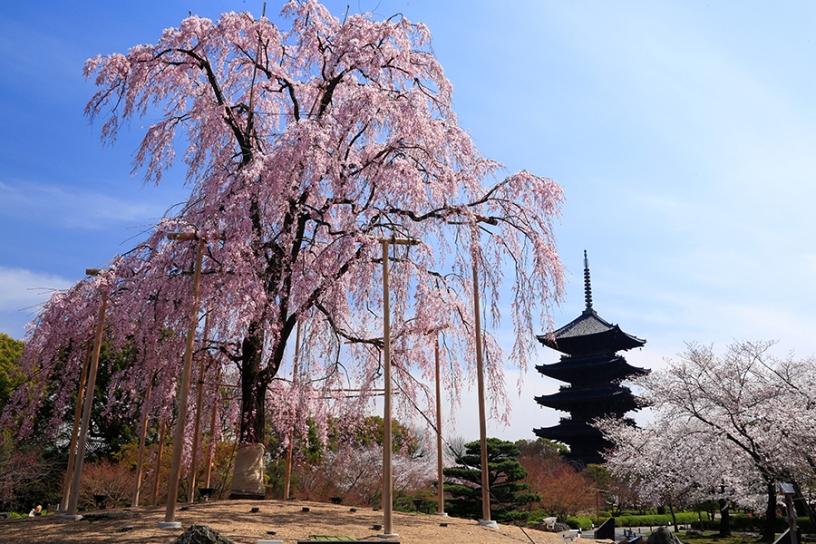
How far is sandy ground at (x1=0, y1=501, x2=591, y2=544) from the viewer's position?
8.41m

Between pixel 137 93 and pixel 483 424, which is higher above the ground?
pixel 137 93

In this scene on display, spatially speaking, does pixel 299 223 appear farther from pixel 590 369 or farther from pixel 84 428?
pixel 590 369

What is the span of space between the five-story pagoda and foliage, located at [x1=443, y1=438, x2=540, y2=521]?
23217mm

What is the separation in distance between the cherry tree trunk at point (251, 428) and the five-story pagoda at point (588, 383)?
35.9 m

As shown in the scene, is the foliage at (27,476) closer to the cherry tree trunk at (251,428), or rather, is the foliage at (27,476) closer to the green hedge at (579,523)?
the cherry tree trunk at (251,428)

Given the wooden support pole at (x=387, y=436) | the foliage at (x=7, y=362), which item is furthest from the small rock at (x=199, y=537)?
the foliage at (x=7, y=362)

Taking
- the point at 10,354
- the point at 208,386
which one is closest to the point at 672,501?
the point at 208,386

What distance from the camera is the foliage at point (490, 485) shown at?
21.0 metres

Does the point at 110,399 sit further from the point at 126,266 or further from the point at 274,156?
the point at 274,156

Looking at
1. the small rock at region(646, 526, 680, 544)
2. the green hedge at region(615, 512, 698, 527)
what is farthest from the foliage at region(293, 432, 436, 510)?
the green hedge at region(615, 512, 698, 527)

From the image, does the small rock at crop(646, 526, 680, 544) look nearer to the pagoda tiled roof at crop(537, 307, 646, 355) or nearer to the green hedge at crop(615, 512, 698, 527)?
the green hedge at crop(615, 512, 698, 527)

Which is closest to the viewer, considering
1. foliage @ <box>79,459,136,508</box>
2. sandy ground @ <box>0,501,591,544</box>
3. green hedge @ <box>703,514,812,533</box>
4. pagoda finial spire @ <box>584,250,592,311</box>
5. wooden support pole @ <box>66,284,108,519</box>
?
sandy ground @ <box>0,501,591,544</box>

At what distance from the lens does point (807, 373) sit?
Answer: 68.1ft

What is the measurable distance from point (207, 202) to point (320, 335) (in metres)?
3.41
